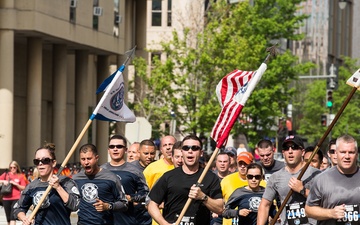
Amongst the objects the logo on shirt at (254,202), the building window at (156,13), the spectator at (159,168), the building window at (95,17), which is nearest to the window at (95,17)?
the building window at (95,17)

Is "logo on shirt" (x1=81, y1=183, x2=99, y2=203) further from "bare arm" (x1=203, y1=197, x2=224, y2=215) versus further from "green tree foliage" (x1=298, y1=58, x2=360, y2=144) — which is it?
"green tree foliage" (x1=298, y1=58, x2=360, y2=144)

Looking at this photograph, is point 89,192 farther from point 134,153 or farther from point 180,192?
point 134,153

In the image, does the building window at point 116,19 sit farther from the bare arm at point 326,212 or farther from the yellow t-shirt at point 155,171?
the bare arm at point 326,212

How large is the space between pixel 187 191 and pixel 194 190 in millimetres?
421

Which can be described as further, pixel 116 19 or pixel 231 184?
pixel 116 19

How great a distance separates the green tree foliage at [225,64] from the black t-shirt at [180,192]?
39.3 m

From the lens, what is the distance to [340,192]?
11203 mm

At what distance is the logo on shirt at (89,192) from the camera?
→ 14.7m

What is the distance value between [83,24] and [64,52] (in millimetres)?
1407

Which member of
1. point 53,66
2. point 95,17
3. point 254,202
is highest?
point 95,17

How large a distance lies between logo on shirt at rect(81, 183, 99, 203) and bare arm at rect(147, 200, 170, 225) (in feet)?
7.33

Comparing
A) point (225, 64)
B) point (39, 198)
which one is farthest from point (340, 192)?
point (225, 64)

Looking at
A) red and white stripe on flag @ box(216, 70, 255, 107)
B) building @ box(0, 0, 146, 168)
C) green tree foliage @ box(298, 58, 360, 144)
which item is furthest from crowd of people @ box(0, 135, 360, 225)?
green tree foliage @ box(298, 58, 360, 144)

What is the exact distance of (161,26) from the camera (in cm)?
8600
